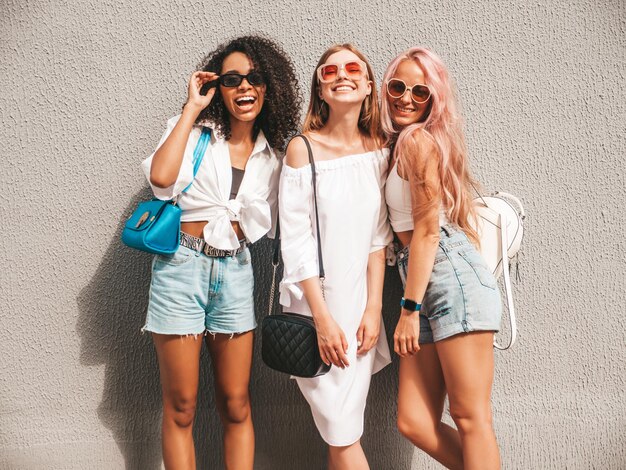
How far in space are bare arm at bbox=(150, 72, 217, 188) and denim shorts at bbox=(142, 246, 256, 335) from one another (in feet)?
1.10

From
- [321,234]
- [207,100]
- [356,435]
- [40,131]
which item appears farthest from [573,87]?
[40,131]

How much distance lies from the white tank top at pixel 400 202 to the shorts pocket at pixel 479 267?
0.17m

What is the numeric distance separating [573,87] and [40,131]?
9.70 feet

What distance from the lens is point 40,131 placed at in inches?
109

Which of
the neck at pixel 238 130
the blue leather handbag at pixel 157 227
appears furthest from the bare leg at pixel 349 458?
the neck at pixel 238 130

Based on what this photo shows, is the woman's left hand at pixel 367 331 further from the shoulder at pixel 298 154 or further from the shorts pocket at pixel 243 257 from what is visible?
the shoulder at pixel 298 154

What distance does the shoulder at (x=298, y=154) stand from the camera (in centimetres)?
223

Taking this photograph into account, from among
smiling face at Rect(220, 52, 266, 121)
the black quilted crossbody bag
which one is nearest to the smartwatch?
the black quilted crossbody bag

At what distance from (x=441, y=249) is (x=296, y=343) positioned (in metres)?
0.75

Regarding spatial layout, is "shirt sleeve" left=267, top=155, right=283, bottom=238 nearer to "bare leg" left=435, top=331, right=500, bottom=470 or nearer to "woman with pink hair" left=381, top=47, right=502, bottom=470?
"woman with pink hair" left=381, top=47, right=502, bottom=470

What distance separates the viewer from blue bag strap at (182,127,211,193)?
2279 mm

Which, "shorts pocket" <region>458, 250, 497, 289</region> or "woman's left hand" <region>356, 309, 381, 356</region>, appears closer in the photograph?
"shorts pocket" <region>458, 250, 497, 289</region>

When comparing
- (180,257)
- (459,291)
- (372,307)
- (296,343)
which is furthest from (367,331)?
(180,257)

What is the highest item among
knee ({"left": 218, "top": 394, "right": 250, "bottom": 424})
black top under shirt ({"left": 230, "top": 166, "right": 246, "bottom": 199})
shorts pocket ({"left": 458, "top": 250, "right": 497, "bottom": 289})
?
black top under shirt ({"left": 230, "top": 166, "right": 246, "bottom": 199})
